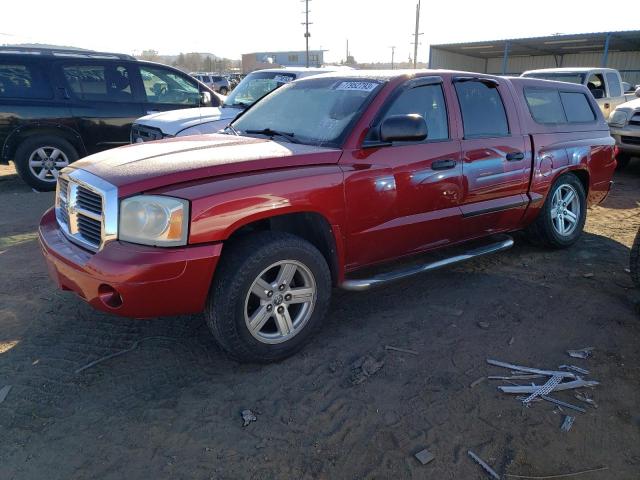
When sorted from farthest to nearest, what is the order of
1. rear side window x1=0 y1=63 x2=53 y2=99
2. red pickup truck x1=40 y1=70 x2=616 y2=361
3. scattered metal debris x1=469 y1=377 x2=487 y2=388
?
1. rear side window x1=0 y1=63 x2=53 y2=99
2. scattered metal debris x1=469 y1=377 x2=487 y2=388
3. red pickup truck x1=40 y1=70 x2=616 y2=361

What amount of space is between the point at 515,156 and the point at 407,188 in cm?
142

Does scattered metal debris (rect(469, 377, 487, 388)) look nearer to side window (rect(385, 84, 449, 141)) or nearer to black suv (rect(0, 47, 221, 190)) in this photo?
side window (rect(385, 84, 449, 141))

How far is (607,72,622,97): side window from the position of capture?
1144 centimetres

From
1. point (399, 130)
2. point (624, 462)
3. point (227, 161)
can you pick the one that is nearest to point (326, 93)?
point (399, 130)

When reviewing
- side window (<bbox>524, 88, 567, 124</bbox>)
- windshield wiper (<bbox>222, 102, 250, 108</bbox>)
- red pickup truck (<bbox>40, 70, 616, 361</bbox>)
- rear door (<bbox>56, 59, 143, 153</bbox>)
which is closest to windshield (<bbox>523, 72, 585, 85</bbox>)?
side window (<bbox>524, 88, 567, 124</bbox>)

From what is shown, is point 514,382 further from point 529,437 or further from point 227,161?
point 227,161

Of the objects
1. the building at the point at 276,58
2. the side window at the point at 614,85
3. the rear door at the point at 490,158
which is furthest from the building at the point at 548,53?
the building at the point at 276,58

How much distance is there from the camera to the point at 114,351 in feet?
10.6

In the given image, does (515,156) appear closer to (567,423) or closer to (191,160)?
(567,423)

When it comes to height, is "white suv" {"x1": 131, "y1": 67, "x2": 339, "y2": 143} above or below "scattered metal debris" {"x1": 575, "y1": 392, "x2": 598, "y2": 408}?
above

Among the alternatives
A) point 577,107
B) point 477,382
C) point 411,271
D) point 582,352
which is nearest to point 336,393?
point 477,382

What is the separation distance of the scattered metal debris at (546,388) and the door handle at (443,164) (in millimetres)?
1644

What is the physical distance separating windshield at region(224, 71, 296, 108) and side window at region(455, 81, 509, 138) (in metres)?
4.02

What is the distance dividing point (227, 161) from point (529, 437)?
7.26 feet
